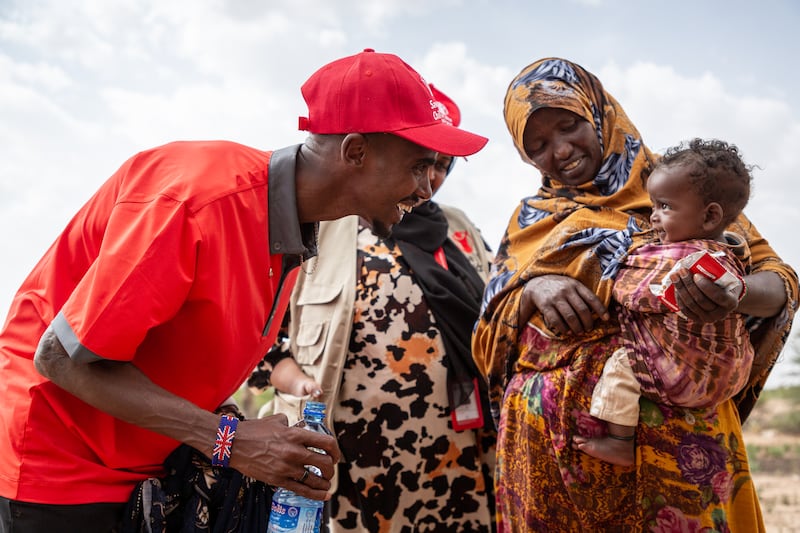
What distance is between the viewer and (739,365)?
7.11 ft

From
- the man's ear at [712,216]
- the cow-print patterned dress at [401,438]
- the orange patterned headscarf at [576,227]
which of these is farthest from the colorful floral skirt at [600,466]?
the cow-print patterned dress at [401,438]

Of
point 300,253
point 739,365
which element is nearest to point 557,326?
point 739,365

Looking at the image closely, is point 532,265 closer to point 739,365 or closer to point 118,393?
point 739,365

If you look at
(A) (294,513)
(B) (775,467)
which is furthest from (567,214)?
(B) (775,467)

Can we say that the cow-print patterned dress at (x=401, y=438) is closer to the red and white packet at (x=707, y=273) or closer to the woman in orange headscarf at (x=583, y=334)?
the woman in orange headscarf at (x=583, y=334)

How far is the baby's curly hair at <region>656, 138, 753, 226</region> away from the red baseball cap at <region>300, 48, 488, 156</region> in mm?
789

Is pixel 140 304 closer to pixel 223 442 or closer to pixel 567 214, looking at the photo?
pixel 223 442

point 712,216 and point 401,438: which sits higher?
point 712,216

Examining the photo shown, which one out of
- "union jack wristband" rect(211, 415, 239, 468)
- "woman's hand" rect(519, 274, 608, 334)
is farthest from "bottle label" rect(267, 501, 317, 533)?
"woman's hand" rect(519, 274, 608, 334)

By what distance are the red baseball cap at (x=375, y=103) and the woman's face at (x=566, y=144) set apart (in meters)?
0.82

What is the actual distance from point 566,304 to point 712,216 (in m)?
0.56

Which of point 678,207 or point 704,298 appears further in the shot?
point 678,207

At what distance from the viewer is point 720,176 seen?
7.36ft

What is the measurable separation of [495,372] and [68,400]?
1.58 meters
